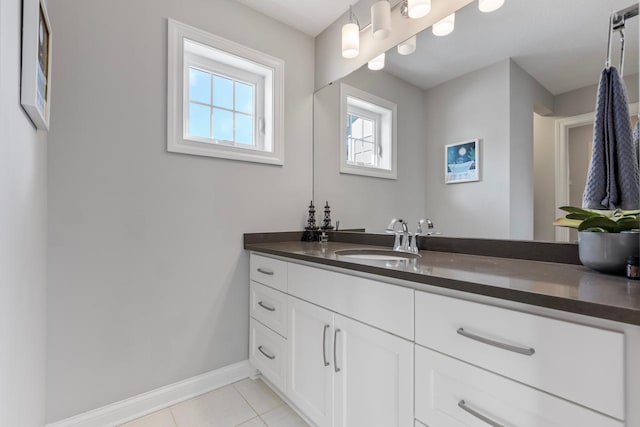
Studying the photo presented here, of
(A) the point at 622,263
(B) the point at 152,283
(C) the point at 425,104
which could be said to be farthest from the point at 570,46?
(B) the point at 152,283

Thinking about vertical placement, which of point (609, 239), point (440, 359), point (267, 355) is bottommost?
point (267, 355)

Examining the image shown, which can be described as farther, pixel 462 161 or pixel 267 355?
pixel 267 355

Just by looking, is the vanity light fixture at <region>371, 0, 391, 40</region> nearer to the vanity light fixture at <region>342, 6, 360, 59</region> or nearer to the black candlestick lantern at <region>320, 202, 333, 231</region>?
the vanity light fixture at <region>342, 6, 360, 59</region>

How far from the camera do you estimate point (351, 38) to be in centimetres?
188

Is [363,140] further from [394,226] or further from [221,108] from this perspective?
[221,108]

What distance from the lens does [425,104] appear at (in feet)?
5.22

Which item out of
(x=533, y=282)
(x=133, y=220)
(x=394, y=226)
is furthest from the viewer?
(x=394, y=226)

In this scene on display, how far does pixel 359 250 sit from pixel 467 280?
0.89 meters

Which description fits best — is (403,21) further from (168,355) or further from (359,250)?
(168,355)

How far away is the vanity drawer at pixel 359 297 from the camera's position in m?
0.96

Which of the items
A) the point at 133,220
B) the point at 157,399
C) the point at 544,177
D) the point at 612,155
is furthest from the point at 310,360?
the point at 612,155

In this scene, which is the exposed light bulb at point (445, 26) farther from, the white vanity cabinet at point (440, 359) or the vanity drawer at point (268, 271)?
the vanity drawer at point (268, 271)

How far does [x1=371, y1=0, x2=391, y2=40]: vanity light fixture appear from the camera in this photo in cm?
167

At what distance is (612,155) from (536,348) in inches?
27.1
